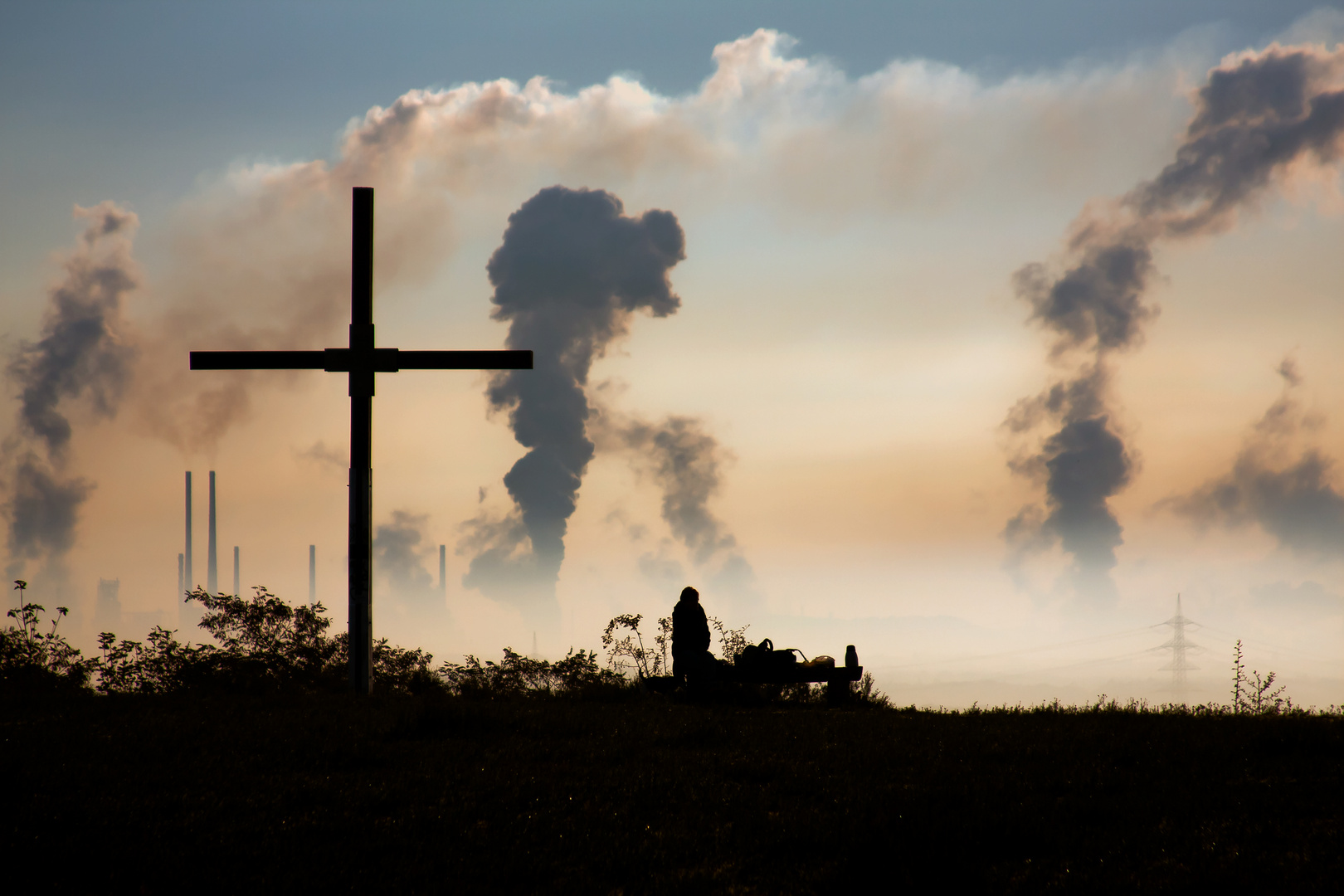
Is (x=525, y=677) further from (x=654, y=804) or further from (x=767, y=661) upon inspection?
(x=654, y=804)

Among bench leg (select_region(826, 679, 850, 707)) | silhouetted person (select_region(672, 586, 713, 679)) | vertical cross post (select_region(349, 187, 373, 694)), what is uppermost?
vertical cross post (select_region(349, 187, 373, 694))

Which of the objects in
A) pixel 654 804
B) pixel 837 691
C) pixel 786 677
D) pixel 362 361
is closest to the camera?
pixel 654 804

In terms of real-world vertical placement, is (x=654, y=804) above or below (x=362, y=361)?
below

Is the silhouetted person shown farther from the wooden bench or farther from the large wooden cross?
the large wooden cross

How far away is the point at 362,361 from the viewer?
15.5 meters

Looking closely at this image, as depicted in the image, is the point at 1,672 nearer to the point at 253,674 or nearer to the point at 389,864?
the point at 253,674

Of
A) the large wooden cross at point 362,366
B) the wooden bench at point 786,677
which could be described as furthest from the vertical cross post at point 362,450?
the wooden bench at point 786,677

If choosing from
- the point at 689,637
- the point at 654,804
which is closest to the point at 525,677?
the point at 689,637

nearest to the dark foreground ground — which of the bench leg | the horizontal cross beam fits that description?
the bench leg

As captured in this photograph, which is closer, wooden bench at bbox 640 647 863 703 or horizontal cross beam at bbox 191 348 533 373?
wooden bench at bbox 640 647 863 703

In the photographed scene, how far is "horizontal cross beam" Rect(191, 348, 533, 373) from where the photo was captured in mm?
15492

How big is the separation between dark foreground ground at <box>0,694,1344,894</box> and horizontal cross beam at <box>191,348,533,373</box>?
250 inches

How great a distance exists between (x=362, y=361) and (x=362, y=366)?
0.09m

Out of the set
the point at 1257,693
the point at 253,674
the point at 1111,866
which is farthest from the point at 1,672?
the point at 1257,693
